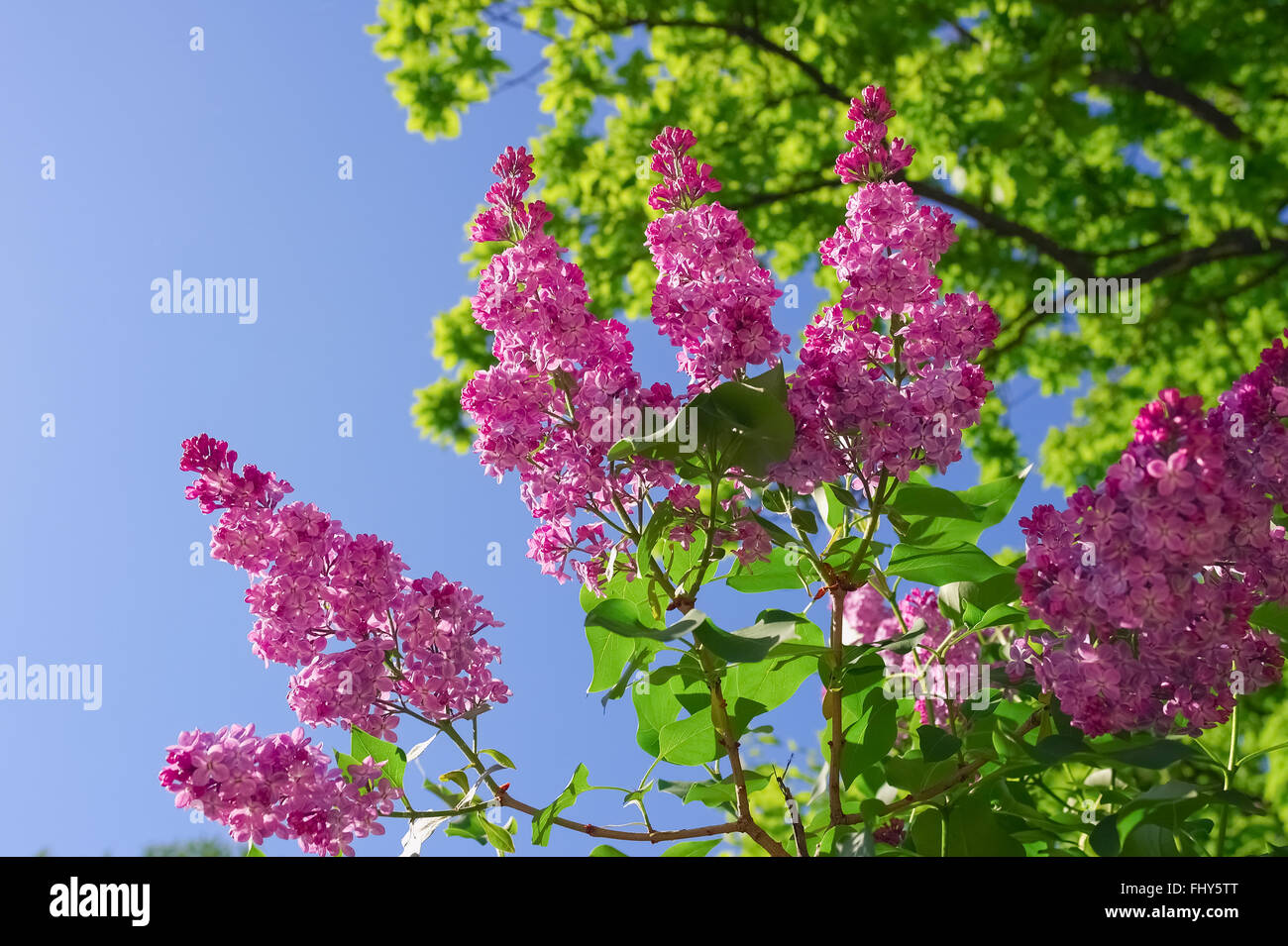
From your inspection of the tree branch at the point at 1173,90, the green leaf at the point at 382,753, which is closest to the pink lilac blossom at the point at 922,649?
the green leaf at the point at 382,753

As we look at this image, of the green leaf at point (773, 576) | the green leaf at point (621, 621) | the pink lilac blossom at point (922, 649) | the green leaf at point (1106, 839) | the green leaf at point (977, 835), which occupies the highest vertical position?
the green leaf at point (773, 576)

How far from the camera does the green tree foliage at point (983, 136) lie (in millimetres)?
6367

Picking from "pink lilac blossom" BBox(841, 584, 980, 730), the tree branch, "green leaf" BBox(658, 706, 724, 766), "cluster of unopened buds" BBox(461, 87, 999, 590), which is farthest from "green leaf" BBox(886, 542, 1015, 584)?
the tree branch

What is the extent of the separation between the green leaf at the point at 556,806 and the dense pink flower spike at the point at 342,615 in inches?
4.4

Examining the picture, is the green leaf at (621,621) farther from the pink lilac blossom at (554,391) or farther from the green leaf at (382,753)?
the green leaf at (382,753)

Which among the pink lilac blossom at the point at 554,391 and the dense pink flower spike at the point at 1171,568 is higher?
the pink lilac blossom at the point at 554,391

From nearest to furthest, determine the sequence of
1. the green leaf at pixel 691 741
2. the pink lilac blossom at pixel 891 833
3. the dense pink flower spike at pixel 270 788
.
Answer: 1. the dense pink flower spike at pixel 270 788
2. the green leaf at pixel 691 741
3. the pink lilac blossom at pixel 891 833

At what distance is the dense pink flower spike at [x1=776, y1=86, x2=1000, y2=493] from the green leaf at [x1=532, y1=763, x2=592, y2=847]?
0.36 m

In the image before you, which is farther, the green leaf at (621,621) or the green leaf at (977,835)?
the green leaf at (977,835)

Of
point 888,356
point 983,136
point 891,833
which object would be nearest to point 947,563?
point 888,356

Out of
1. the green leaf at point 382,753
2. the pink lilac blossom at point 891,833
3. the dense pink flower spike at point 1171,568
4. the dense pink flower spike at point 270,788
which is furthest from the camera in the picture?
the pink lilac blossom at point 891,833

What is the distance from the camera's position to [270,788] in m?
1.00
